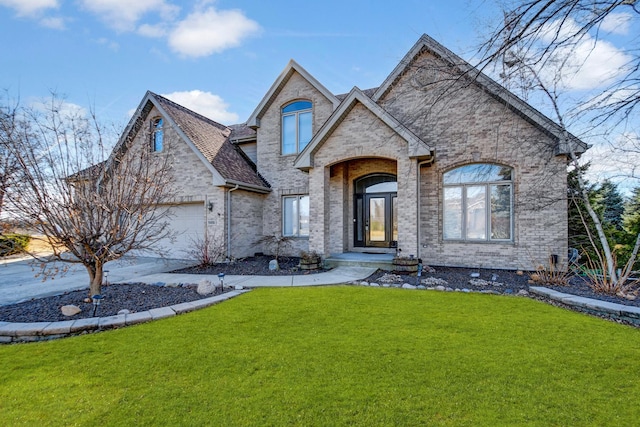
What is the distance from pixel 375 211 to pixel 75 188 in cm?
954

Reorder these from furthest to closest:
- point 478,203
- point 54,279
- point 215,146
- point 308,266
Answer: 1. point 215,146
2. point 478,203
3. point 308,266
4. point 54,279

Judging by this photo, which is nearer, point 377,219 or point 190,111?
point 377,219

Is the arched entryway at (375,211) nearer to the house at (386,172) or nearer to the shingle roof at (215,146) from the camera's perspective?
the house at (386,172)

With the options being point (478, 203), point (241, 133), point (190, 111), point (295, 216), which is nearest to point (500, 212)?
point (478, 203)

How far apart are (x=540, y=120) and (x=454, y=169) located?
276 cm

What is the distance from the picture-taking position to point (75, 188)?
630 centimetres

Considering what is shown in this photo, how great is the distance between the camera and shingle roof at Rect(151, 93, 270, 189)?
12.4 m

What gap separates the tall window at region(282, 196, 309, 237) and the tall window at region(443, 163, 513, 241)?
218 inches

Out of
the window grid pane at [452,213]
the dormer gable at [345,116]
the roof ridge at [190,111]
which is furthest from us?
the roof ridge at [190,111]

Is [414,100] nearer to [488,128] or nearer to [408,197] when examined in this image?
[488,128]

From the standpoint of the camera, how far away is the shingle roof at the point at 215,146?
40.5 ft

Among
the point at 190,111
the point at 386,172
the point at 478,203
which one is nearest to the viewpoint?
the point at 478,203

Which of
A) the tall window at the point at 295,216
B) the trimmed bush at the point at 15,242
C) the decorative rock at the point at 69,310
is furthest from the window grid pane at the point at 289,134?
the decorative rock at the point at 69,310

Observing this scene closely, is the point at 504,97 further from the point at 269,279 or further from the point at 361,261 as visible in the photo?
the point at 269,279
